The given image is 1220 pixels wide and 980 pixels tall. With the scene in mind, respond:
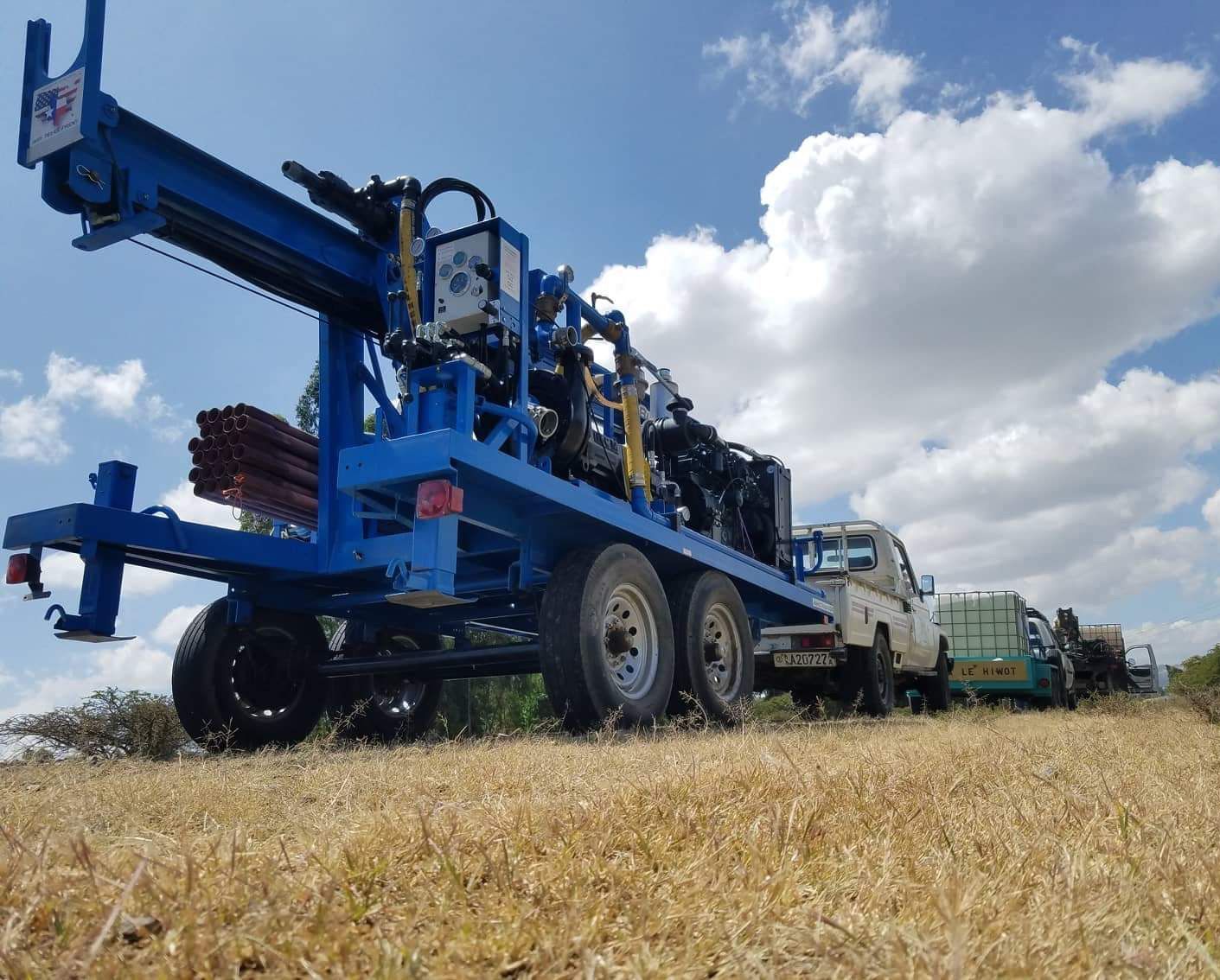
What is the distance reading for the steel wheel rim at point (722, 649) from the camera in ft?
24.5

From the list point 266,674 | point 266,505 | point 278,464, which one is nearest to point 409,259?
point 278,464

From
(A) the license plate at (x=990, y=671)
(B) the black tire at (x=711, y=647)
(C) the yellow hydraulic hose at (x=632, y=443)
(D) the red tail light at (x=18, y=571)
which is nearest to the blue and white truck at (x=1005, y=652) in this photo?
(A) the license plate at (x=990, y=671)

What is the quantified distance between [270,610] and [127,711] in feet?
3.91

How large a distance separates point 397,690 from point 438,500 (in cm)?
337

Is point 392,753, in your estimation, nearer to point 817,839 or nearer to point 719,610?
point 817,839

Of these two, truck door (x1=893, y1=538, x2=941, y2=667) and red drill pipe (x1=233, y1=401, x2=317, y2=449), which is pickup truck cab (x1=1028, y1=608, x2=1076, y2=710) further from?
red drill pipe (x1=233, y1=401, x2=317, y2=449)

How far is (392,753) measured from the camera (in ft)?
15.2

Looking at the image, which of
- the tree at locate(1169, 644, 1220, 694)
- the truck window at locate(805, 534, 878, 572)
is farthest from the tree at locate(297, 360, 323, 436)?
the tree at locate(1169, 644, 1220, 694)

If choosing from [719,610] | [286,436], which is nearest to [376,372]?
[286,436]

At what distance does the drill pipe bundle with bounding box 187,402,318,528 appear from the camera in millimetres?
5902

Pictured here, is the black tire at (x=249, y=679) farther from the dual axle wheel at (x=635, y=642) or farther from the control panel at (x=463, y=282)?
the control panel at (x=463, y=282)

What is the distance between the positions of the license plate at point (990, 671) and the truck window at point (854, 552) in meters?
5.28

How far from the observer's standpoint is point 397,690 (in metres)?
7.73

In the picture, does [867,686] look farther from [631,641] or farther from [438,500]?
[438,500]
